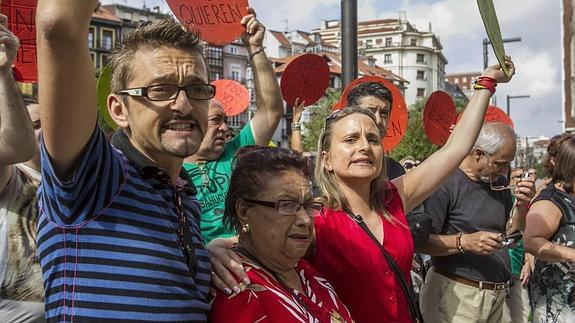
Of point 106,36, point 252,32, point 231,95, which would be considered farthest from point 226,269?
point 106,36

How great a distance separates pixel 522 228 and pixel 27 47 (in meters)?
2.95

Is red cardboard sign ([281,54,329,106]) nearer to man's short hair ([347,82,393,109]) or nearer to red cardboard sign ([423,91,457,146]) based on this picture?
red cardboard sign ([423,91,457,146])

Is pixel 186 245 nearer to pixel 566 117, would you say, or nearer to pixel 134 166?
pixel 134 166

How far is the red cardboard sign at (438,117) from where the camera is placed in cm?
567

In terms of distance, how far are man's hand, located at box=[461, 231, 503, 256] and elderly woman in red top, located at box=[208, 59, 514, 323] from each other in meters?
0.66

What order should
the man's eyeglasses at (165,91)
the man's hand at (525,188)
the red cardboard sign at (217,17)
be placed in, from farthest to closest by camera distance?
the man's hand at (525,188)
the red cardboard sign at (217,17)
the man's eyeglasses at (165,91)

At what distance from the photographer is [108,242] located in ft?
5.38

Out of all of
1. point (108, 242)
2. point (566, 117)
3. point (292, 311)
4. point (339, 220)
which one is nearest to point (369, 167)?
point (339, 220)

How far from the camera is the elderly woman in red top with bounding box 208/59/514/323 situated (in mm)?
2660

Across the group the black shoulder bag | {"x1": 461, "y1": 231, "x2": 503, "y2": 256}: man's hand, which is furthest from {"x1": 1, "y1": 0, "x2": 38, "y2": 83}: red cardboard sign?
{"x1": 461, "y1": 231, "x2": 503, "y2": 256}: man's hand

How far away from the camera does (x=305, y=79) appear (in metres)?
5.88

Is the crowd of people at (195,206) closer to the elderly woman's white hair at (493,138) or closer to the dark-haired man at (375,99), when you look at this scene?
the elderly woman's white hair at (493,138)

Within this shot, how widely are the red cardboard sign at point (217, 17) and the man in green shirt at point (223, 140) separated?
0.09 m

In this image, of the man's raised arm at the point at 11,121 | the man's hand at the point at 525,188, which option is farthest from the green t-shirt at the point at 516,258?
the man's raised arm at the point at 11,121
